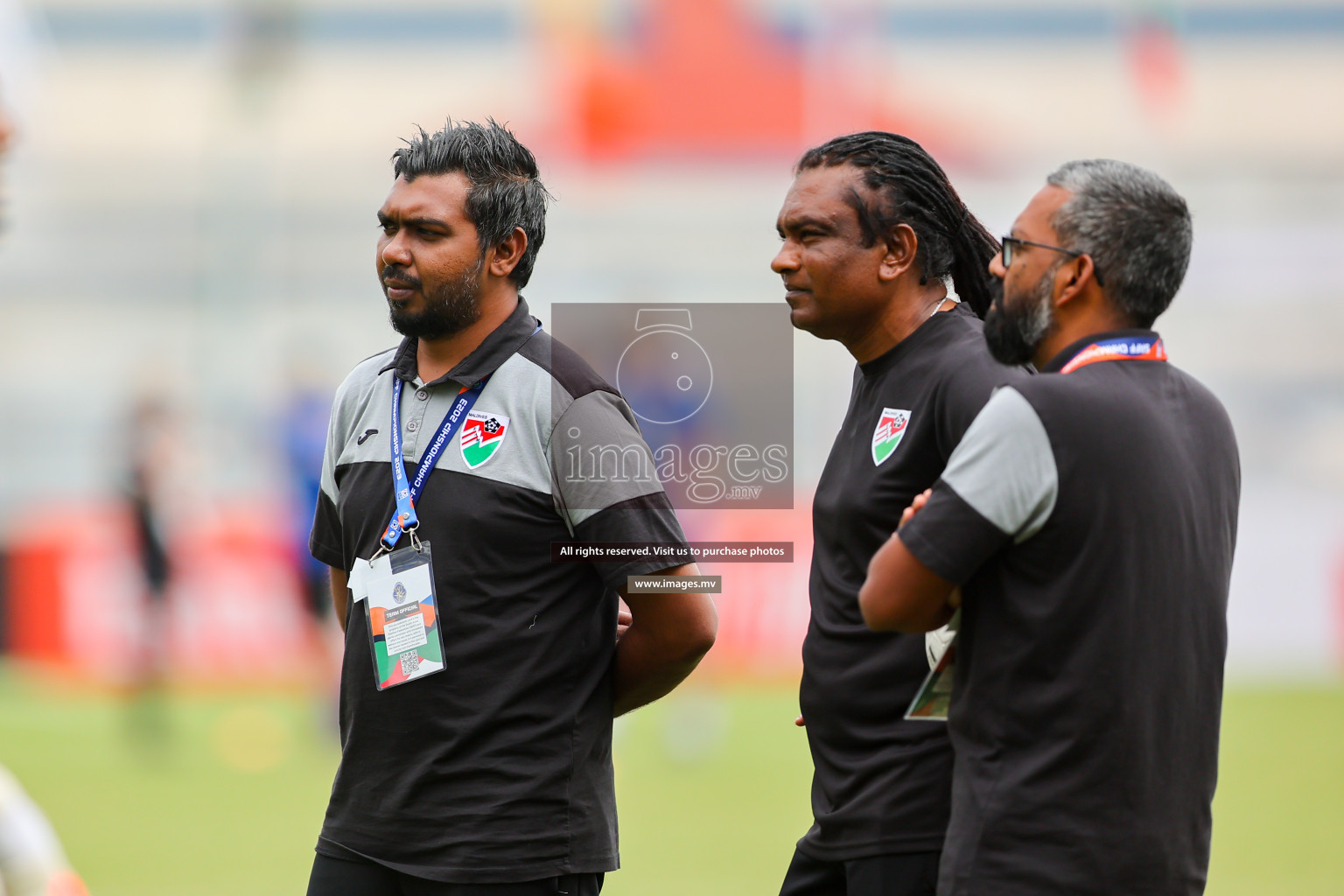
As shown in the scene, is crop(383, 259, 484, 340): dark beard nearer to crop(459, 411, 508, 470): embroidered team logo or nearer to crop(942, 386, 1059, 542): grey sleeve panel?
crop(459, 411, 508, 470): embroidered team logo

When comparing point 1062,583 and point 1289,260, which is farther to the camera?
point 1289,260

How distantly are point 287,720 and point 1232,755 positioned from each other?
607 cm

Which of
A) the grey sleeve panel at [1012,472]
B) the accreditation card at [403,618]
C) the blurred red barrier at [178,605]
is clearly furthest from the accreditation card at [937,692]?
the blurred red barrier at [178,605]

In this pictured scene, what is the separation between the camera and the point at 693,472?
291 centimetres

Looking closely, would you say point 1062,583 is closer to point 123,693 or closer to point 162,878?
point 162,878

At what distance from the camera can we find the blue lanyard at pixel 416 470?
2896mm

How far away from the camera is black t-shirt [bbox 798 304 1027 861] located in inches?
104

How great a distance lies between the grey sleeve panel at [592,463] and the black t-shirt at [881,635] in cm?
36

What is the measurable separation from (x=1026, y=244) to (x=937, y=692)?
0.79 m

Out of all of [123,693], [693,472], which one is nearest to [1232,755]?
[693,472]

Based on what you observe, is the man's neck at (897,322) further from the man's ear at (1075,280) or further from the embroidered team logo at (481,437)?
the embroidered team logo at (481,437)

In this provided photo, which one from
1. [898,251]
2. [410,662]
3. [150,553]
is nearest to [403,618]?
[410,662]

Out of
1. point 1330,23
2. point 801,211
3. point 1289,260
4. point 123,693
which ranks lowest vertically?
point 123,693

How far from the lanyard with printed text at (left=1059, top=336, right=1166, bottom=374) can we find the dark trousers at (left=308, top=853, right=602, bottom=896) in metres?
1.35
